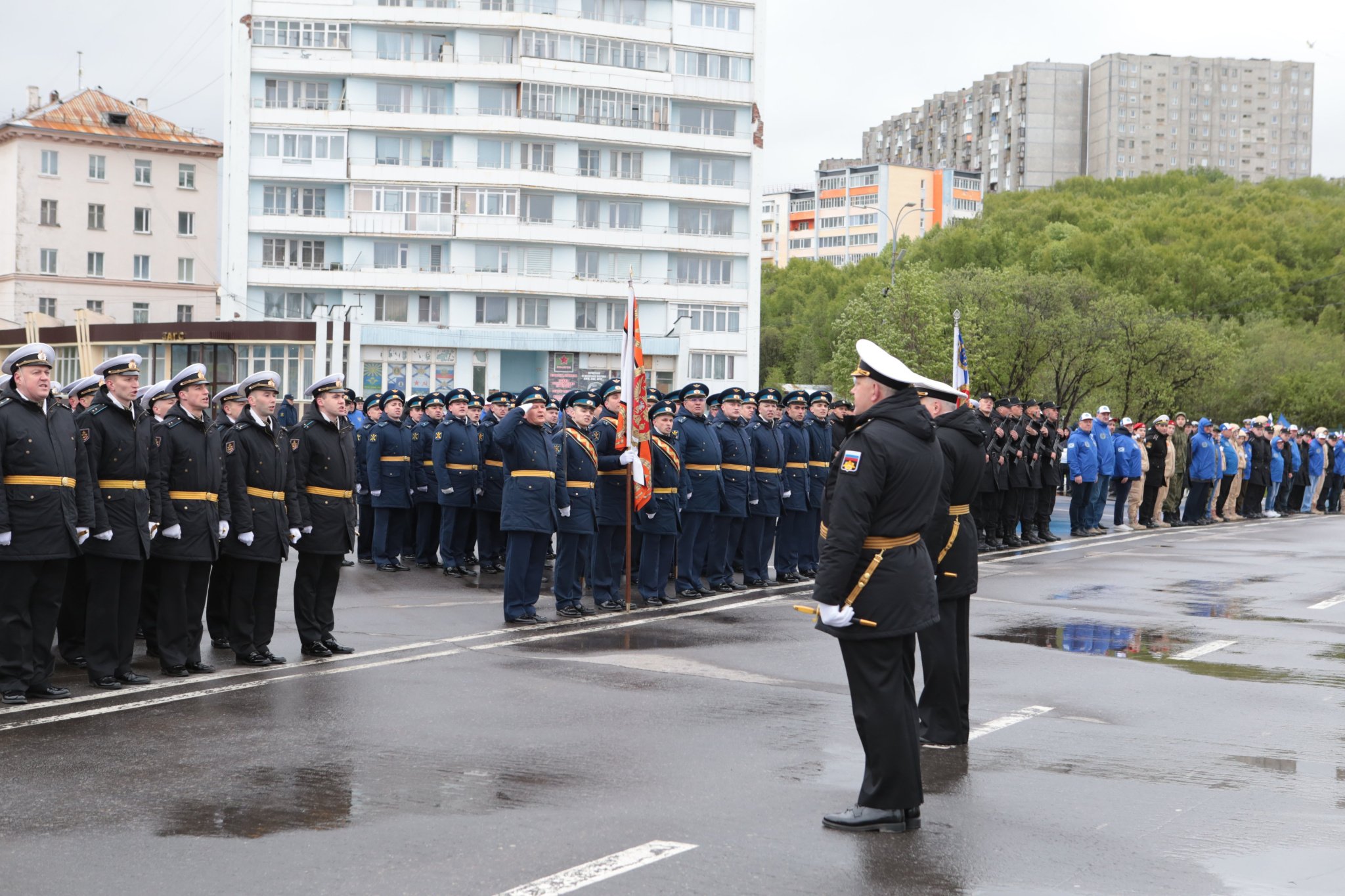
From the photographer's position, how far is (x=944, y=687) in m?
8.34

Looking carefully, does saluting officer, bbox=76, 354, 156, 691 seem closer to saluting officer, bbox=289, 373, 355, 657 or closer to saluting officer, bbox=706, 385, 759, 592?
saluting officer, bbox=289, 373, 355, 657

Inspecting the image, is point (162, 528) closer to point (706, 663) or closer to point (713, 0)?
point (706, 663)

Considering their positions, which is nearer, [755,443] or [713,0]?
[755,443]

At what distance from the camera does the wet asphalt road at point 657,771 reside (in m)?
5.84

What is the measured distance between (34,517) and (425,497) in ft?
29.8

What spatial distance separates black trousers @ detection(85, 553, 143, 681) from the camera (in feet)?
32.0

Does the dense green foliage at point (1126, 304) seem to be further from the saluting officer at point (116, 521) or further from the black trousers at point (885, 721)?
the black trousers at point (885, 721)

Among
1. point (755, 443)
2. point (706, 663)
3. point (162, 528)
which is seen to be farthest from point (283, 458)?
point (755, 443)

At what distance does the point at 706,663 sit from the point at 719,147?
209 ft

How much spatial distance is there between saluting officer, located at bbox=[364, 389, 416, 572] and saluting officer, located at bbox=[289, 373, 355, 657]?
6535 millimetres

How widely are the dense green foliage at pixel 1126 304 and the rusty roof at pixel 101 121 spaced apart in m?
41.9

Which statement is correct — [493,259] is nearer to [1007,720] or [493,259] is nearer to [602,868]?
[1007,720]

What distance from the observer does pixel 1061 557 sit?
2125 cm

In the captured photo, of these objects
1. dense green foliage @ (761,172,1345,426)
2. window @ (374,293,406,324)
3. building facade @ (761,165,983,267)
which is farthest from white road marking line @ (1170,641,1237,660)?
building facade @ (761,165,983,267)
